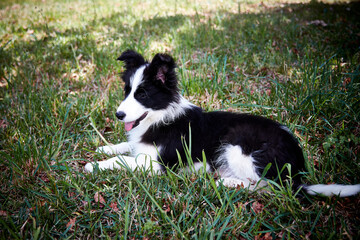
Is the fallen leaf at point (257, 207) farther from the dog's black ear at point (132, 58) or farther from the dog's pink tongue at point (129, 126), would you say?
the dog's black ear at point (132, 58)

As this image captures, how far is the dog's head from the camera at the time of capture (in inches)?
88.2

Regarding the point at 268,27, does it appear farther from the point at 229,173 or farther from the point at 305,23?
the point at 229,173

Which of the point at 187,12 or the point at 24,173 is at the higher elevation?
the point at 187,12

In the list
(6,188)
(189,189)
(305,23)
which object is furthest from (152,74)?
(305,23)

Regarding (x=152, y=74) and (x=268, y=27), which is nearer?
(x=152, y=74)

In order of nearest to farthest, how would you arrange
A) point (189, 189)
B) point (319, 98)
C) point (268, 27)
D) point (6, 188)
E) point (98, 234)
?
point (98, 234) → point (189, 189) → point (6, 188) → point (319, 98) → point (268, 27)

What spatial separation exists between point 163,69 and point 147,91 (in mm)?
283

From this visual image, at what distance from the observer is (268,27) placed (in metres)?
5.47

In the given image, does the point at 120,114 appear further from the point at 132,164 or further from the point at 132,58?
the point at 132,58

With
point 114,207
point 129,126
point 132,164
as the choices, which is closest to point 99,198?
point 114,207

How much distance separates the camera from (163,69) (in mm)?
2287

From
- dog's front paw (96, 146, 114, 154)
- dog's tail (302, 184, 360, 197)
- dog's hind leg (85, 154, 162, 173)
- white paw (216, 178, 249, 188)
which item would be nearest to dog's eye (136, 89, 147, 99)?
dog's hind leg (85, 154, 162, 173)

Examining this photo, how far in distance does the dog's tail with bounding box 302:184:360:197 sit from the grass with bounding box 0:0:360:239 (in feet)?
0.20

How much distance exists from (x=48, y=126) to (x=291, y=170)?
2.89m
